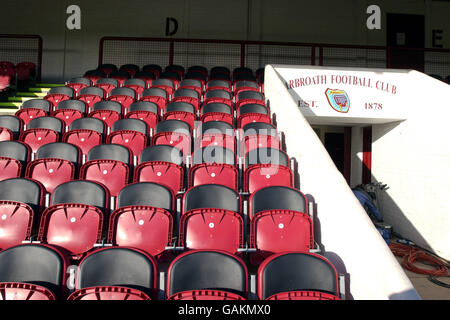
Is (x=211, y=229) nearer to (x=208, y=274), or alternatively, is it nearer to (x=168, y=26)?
(x=208, y=274)

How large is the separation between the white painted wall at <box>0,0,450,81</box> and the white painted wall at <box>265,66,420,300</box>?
7.22 metres

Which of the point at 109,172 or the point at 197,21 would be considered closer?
the point at 109,172

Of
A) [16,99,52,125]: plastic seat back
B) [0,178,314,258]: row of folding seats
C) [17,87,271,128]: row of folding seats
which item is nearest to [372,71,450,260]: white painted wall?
[17,87,271,128]: row of folding seats

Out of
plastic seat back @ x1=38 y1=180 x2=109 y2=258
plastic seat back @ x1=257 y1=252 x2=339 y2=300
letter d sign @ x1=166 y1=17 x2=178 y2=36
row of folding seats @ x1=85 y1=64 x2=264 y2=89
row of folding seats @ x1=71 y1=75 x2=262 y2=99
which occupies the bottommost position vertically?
plastic seat back @ x1=257 y1=252 x2=339 y2=300

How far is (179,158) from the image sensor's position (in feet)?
12.6

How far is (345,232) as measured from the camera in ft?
8.07

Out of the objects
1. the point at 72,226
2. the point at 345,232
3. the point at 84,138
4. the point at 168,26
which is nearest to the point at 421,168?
the point at 345,232

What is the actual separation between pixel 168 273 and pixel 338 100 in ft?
15.8

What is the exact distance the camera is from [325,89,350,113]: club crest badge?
19.4 feet

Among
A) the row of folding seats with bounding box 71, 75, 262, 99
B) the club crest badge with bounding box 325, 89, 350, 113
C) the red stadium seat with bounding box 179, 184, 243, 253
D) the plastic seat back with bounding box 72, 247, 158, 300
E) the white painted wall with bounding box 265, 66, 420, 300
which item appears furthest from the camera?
the row of folding seats with bounding box 71, 75, 262, 99

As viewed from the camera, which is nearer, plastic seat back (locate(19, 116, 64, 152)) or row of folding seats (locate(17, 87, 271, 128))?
plastic seat back (locate(19, 116, 64, 152))

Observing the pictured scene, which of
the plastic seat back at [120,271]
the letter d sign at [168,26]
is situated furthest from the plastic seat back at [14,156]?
the letter d sign at [168,26]

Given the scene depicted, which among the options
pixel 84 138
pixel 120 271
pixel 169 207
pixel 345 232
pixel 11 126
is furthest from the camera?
pixel 11 126

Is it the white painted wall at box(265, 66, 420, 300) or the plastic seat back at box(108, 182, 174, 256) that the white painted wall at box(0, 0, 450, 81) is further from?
the plastic seat back at box(108, 182, 174, 256)
